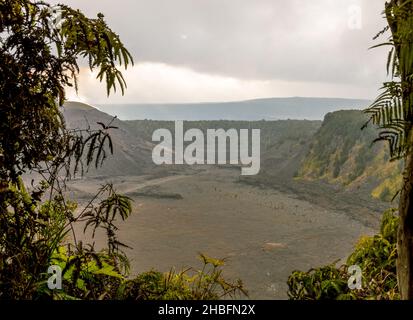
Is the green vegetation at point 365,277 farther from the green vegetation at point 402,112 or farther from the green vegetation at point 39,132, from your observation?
the green vegetation at point 39,132

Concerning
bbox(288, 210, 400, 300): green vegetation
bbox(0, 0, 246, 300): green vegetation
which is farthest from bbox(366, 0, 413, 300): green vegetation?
bbox(0, 0, 246, 300): green vegetation

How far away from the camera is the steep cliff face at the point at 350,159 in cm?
2895

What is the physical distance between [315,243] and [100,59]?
18748mm

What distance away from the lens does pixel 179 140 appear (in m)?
75.0

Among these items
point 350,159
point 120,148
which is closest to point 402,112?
point 350,159

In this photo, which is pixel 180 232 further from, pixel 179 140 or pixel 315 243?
pixel 179 140

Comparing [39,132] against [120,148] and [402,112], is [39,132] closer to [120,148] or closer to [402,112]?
[402,112]

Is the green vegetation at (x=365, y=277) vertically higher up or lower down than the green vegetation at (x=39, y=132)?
lower down

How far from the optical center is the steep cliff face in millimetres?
28953

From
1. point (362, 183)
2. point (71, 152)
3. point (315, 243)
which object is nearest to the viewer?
point (71, 152)

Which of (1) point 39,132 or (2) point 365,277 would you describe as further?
(2) point 365,277

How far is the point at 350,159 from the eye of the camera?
1356 inches

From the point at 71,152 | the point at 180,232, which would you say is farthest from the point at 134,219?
the point at 71,152

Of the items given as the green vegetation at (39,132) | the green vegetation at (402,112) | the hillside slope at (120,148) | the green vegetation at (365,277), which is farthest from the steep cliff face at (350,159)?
the green vegetation at (39,132)
